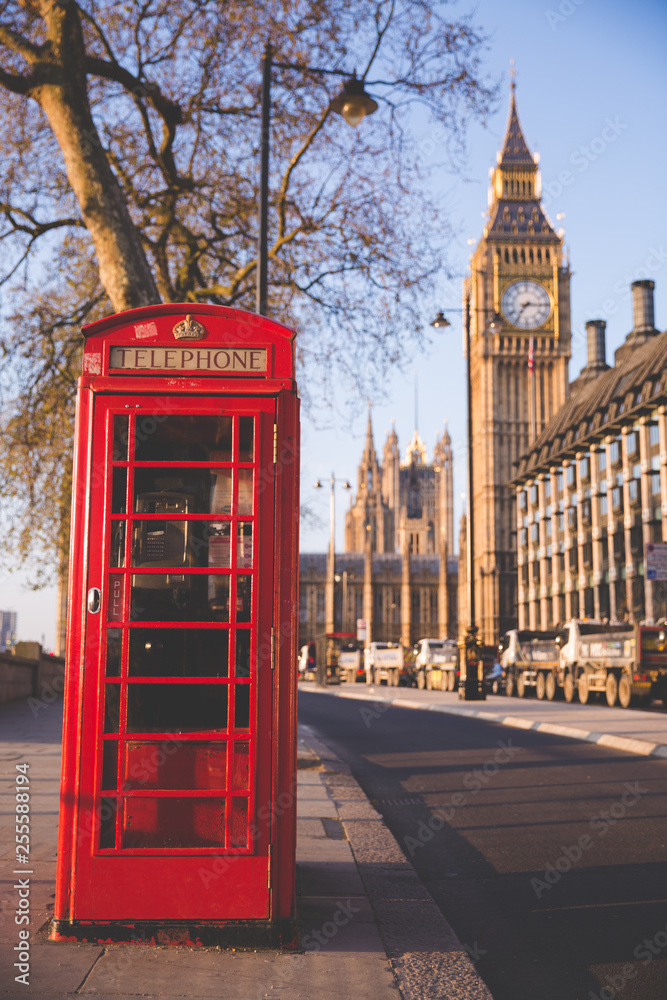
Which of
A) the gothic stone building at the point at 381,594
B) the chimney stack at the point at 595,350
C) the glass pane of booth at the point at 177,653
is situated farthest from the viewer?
the gothic stone building at the point at 381,594

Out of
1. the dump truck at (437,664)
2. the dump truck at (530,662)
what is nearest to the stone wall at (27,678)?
the dump truck at (530,662)

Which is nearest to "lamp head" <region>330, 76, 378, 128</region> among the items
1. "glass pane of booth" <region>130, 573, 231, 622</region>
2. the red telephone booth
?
the red telephone booth

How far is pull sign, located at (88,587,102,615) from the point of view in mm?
4602

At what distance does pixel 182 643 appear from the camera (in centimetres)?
479

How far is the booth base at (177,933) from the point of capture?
4.43 metres

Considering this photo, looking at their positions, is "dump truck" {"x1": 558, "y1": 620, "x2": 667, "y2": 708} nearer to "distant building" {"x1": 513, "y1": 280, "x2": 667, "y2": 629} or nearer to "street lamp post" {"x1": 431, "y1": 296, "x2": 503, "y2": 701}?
"street lamp post" {"x1": 431, "y1": 296, "x2": 503, "y2": 701}

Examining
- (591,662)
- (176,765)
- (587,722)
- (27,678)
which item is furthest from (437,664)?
(176,765)

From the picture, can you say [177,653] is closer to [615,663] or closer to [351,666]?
[615,663]

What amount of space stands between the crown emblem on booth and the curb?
9.80 feet

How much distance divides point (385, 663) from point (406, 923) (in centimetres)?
5932

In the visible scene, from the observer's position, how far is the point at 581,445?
5997cm

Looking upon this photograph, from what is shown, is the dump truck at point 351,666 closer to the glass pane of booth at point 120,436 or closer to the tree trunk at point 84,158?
the tree trunk at point 84,158

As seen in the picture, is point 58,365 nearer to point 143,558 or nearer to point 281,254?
point 281,254

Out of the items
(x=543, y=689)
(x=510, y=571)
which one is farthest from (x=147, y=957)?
(x=510, y=571)
